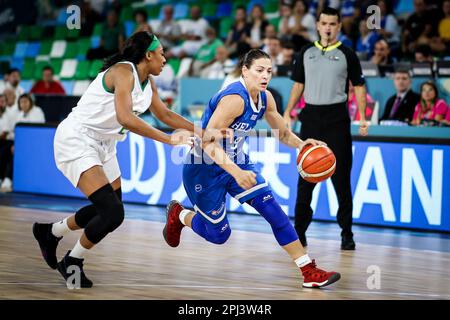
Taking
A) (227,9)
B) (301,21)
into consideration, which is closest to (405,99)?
(301,21)

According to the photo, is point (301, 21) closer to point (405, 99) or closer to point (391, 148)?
point (405, 99)

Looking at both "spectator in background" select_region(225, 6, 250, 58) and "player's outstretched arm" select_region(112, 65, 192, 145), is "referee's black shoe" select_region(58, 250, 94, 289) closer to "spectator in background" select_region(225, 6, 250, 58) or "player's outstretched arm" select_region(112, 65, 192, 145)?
"player's outstretched arm" select_region(112, 65, 192, 145)

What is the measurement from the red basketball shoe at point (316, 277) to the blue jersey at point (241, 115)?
100 centimetres

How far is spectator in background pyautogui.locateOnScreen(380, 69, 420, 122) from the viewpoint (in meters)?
10.8

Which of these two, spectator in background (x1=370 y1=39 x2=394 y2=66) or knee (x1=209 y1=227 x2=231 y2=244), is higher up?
spectator in background (x1=370 y1=39 x2=394 y2=66)

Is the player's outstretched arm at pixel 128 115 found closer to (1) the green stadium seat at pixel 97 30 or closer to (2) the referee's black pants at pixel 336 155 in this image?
(2) the referee's black pants at pixel 336 155

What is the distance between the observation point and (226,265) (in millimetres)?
7367

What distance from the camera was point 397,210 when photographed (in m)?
9.90

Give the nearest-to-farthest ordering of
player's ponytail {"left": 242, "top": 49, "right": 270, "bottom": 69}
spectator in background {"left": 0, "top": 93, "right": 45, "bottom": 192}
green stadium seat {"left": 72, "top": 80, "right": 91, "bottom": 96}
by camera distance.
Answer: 1. player's ponytail {"left": 242, "top": 49, "right": 270, "bottom": 69}
2. spectator in background {"left": 0, "top": 93, "right": 45, "bottom": 192}
3. green stadium seat {"left": 72, "top": 80, "right": 91, "bottom": 96}

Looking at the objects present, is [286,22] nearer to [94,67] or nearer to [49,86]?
[94,67]

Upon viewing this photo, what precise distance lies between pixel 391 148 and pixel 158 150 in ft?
10.8

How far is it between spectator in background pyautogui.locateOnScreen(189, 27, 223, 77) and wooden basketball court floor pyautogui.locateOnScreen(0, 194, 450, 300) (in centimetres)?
487

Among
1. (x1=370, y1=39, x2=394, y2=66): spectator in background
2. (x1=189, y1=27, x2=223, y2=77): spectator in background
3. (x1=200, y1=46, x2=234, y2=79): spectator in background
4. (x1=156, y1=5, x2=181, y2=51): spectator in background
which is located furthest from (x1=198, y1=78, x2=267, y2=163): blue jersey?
(x1=156, y1=5, x2=181, y2=51): spectator in background

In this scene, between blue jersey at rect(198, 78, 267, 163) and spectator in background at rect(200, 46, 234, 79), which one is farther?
spectator in background at rect(200, 46, 234, 79)
